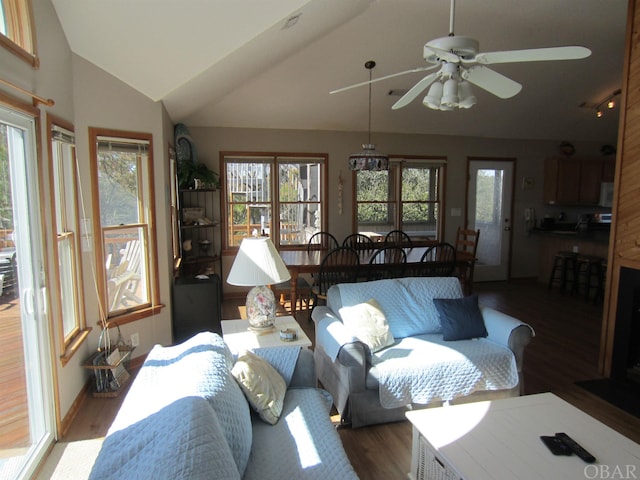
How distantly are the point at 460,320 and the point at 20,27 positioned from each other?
10.8 ft

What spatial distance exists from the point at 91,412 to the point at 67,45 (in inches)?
100

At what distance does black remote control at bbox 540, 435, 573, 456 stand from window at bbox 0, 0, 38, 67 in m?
3.19

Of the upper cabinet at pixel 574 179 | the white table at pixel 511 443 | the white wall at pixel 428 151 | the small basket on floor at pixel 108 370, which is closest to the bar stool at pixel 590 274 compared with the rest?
the white wall at pixel 428 151

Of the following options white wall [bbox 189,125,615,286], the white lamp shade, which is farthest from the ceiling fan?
white wall [bbox 189,125,615,286]

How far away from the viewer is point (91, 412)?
2906mm

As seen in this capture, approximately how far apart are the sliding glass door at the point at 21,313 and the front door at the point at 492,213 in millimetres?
5995

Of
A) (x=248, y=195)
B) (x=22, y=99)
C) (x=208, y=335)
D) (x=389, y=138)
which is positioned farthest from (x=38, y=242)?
(x=389, y=138)

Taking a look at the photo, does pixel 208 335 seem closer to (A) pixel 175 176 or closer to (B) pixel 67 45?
(B) pixel 67 45

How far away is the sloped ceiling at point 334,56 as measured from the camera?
2809mm

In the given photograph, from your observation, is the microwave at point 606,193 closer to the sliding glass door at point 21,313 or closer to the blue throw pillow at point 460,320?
the blue throw pillow at point 460,320

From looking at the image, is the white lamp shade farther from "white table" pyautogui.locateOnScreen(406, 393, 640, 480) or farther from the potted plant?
the potted plant

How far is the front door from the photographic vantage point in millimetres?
6824

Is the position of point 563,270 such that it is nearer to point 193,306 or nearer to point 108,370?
point 193,306

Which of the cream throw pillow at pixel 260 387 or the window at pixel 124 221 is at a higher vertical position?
the window at pixel 124 221
